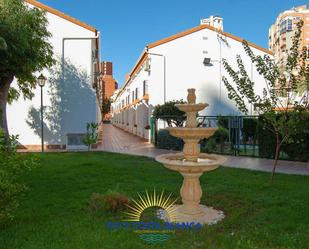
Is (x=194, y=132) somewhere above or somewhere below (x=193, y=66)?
below

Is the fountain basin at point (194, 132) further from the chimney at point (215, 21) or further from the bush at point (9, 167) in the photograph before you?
the chimney at point (215, 21)

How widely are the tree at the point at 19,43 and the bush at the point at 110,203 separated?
18.3ft

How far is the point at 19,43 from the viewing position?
422 inches

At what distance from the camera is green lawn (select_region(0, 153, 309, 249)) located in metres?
4.27

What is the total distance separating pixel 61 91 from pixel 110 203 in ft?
39.0

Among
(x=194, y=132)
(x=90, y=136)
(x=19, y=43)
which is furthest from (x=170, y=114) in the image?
(x=194, y=132)

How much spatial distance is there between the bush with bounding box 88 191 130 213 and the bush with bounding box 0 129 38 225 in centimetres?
147

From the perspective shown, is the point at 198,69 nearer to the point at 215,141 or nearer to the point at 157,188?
the point at 215,141

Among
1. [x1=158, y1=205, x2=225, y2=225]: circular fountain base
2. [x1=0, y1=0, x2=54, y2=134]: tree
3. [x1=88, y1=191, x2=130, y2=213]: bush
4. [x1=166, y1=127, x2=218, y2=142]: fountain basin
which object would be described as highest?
[x1=0, y1=0, x2=54, y2=134]: tree

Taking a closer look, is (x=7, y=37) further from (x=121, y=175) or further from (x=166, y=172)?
(x=166, y=172)

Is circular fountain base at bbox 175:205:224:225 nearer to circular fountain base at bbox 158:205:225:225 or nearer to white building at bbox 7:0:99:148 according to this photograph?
circular fountain base at bbox 158:205:225:225

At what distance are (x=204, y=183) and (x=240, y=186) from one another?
2.90ft

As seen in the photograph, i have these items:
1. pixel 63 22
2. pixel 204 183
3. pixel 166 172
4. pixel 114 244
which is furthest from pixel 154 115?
pixel 114 244

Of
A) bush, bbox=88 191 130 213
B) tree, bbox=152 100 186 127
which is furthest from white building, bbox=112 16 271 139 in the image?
bush, bbox=88 191 130 213
